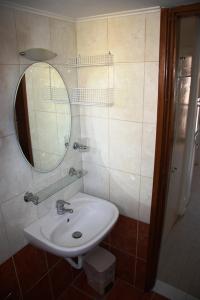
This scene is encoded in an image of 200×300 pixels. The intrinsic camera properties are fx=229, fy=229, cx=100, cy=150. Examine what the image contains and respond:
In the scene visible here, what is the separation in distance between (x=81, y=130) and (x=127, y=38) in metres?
0.77

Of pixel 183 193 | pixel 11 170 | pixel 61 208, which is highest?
pixel 11 170

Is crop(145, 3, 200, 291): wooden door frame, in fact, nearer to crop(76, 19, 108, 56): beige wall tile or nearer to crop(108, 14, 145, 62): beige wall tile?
crop(108, 14, 145, 62): beige wall tile

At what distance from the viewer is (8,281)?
4.88ft

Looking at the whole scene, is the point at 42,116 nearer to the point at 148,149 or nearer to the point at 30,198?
the point at 30,198

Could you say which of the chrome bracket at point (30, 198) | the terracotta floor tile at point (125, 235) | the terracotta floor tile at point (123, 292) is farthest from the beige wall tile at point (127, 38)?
the terracotta floor tile at point (123, 292)

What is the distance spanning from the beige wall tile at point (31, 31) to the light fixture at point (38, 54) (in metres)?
0.02

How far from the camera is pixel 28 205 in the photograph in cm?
153

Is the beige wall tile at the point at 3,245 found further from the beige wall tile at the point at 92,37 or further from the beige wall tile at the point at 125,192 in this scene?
the beige wall tile at the point at 92,37

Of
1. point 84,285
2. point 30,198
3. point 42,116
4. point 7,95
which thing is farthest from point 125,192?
point 7,95

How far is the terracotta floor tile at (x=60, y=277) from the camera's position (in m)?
1.85

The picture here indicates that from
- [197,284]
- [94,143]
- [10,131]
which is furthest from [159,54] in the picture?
[197,284]

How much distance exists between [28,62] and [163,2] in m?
0.82

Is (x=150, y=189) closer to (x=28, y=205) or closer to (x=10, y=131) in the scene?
A: (x=28, y=205)

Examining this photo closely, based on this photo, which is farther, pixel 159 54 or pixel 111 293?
pixel 111 293
